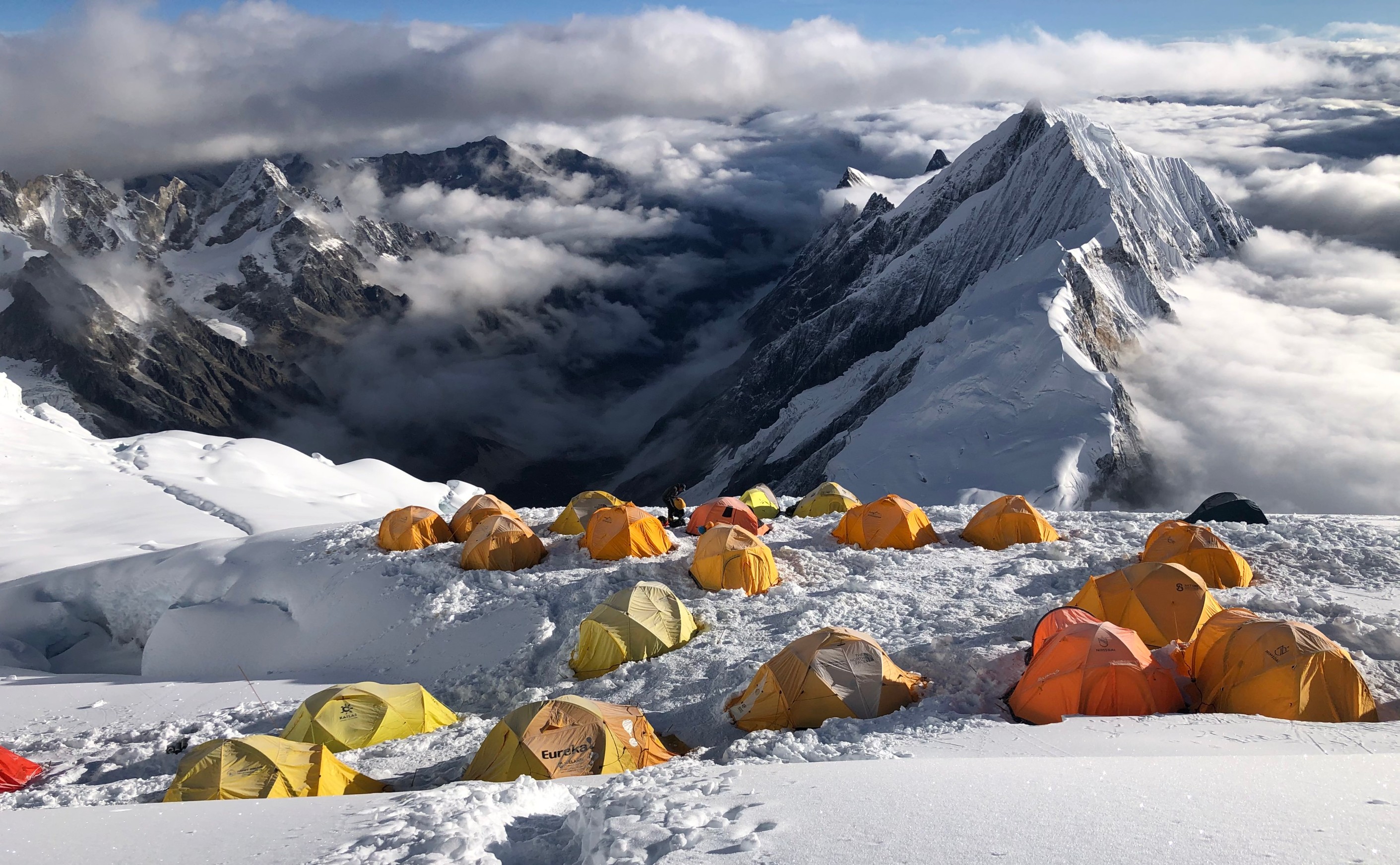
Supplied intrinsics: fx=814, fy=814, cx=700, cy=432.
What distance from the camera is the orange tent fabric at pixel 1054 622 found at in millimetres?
17125

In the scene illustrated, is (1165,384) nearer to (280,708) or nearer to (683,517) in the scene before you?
(683,517)

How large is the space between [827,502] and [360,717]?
22.0 metres

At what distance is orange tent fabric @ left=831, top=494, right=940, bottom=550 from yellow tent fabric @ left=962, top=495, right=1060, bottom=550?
155 cm

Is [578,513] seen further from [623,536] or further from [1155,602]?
[1155,602]

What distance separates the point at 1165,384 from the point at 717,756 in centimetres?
11444

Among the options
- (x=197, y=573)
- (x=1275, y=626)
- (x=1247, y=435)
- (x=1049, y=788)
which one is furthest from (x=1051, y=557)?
(x=1247, y=435)

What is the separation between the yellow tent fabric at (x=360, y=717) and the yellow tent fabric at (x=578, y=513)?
10204 millimetres

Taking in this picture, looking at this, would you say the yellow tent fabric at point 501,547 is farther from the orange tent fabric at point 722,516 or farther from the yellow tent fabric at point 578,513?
the orange tent fabric at point 722,516

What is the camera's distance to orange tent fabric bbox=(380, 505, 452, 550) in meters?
25.9

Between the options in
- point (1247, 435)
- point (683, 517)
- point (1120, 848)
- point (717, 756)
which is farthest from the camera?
point (1247, 435)

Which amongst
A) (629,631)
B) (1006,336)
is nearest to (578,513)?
(629,631)

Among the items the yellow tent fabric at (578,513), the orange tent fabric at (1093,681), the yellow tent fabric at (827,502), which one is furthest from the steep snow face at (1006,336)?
the orange tent fabric at (1093,681)

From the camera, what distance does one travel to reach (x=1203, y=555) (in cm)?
2181

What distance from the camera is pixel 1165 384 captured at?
110 meters
